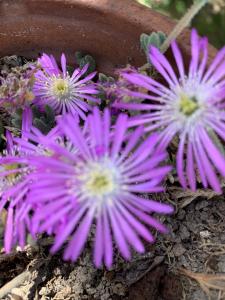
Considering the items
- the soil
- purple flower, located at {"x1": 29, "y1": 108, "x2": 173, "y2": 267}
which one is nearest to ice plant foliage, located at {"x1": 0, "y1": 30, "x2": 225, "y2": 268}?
purple flower, located at {"x1": 29, "y1": 108, "x2": 173, "y2": 267}

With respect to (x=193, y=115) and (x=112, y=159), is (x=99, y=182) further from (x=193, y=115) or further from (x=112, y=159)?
(x=193, y=115)

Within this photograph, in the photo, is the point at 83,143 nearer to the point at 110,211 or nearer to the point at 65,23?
the point at 110,211

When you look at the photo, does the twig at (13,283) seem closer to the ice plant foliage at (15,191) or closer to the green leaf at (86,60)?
the ice plant foliage at (15,191)

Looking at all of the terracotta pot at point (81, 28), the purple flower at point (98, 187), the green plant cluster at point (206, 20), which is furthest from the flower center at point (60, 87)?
the green plant cluster at point (206, 20)

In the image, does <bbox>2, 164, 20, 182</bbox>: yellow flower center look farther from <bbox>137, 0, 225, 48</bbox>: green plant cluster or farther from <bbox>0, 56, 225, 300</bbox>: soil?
<bbox>137, 0, 225, 48</bbox>: green plant cluster

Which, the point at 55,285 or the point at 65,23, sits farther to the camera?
the point at 65,23

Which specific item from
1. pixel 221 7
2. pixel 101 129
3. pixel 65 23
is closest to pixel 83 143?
pixel 101 129
